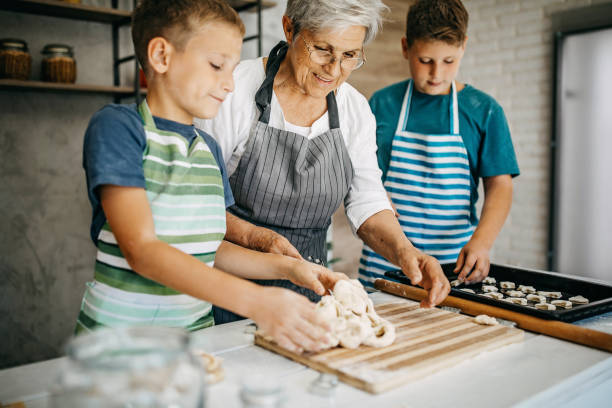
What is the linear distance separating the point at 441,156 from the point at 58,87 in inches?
70.8

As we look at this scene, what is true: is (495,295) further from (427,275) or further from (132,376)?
(132,376)

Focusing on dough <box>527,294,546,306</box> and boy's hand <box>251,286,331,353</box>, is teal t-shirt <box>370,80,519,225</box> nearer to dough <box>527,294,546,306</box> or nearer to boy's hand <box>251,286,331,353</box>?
dough <box>527,294,546,306</box>

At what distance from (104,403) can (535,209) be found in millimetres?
3497

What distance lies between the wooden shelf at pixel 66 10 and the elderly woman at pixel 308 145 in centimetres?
134

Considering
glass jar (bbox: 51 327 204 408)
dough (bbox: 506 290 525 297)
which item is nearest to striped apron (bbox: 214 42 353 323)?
dough (bbox: 506 290 525 297)

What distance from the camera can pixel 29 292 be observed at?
281cm

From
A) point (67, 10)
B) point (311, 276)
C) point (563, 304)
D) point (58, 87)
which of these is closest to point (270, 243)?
point (311, 276)

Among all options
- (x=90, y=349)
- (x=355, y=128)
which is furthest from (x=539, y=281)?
(x=90, y=349)

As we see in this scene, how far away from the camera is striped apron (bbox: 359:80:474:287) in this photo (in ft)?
6.79

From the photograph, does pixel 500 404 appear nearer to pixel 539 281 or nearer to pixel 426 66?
pixel 539 281

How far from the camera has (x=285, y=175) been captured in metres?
1.59

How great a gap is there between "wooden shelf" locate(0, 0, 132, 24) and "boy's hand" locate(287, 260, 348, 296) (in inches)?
76.2

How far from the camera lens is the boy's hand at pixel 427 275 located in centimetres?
139

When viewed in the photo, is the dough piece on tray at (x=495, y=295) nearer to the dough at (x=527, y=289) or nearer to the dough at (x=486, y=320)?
the dough at (x=527, y=289)
